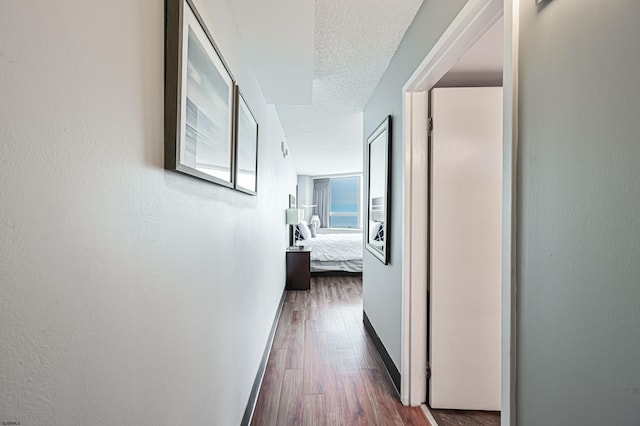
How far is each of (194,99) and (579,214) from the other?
100 centimetres

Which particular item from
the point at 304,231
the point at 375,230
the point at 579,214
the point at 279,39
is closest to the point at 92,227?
the point at 579,214

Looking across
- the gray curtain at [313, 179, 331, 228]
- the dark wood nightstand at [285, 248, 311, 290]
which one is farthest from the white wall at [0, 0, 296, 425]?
the gray curtain at [313, 179, 331, 228]

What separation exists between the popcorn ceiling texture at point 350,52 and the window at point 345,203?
19.5ft

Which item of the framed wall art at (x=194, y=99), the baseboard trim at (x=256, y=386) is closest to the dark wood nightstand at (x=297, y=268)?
the baseboard trim at (x=256, y=386)

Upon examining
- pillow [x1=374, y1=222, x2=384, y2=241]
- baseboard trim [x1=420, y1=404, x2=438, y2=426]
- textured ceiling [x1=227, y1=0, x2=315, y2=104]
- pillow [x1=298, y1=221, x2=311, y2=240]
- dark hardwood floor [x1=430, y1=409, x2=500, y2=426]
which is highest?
textured ceiling [x1=227, y1=0, x2=315, y2=104]

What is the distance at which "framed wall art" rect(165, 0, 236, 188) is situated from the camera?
72 centimetres

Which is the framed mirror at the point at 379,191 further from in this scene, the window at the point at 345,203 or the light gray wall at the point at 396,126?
the window at the point at 345,203

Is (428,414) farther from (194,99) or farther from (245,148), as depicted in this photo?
(194,99)

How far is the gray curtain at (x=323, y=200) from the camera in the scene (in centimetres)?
998

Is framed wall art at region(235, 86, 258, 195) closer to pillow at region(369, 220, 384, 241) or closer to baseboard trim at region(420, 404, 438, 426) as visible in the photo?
pillow at region(369, 220, 384, 241)

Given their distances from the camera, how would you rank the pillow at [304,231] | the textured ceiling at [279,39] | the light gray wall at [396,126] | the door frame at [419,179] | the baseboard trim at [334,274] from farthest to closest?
the pillow at [304,231]
the baseboard trim at [334,274]
the light gray wall at [396,126]
the textured ceiling at [279,39]
the door frame at [419,179]

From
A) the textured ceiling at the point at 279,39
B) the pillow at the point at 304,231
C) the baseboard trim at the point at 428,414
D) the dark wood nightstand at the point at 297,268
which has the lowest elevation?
the baseboard trim at the point at 428,414

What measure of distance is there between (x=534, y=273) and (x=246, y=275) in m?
1.39

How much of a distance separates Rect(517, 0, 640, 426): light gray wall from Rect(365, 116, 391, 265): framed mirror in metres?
1.44
